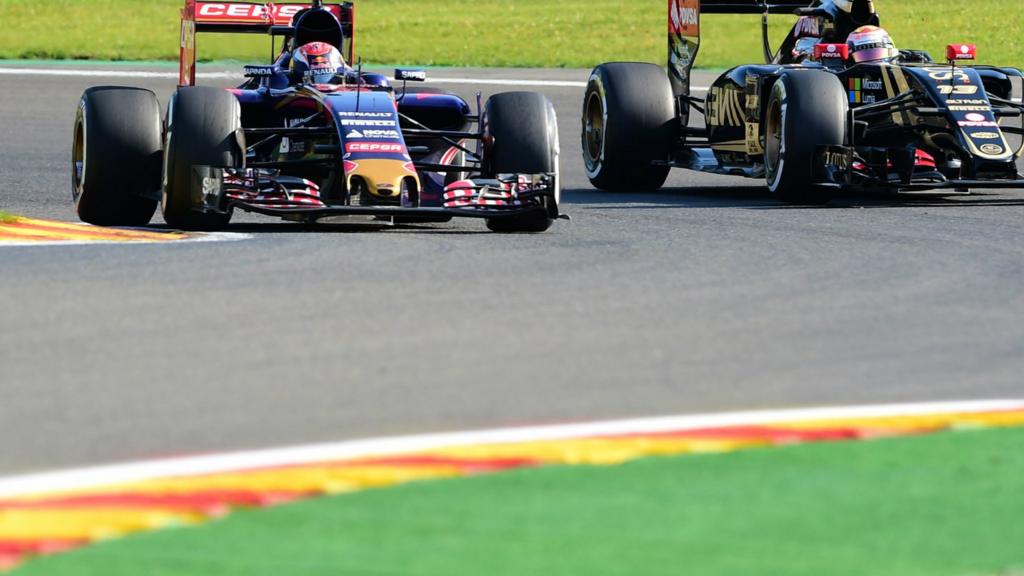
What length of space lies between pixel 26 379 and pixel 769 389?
2311 millimetres

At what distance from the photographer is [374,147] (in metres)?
11.2

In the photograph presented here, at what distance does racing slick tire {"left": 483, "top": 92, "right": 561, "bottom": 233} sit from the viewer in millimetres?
11609

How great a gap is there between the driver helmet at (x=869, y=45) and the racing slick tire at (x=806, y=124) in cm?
112

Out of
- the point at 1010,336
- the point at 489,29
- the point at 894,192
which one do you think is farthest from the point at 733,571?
the point at 489,29

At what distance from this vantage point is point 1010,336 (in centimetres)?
778

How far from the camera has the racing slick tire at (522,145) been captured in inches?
457

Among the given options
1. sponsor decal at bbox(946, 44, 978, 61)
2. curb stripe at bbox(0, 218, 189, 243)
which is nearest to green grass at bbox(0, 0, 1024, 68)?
sponsor decal at bbox(946, 44, 978, 61)

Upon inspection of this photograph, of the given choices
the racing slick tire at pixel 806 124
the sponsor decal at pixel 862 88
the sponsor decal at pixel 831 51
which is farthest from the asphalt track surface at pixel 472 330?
the sponsor decal at pixel 831 51

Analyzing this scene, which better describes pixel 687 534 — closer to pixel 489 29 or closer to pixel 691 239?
pixel 691 239

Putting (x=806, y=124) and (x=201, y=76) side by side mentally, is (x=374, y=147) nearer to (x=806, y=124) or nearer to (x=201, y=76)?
(x=806, y=124)

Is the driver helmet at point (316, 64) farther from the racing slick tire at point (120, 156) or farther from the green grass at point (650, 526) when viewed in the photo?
the green grass at point (650, 526)

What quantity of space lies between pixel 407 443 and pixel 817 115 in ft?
27.2

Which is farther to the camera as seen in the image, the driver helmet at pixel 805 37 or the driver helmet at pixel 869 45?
the driver helmet at pixel 805 37

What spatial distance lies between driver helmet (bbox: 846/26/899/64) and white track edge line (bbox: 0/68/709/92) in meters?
10.3
